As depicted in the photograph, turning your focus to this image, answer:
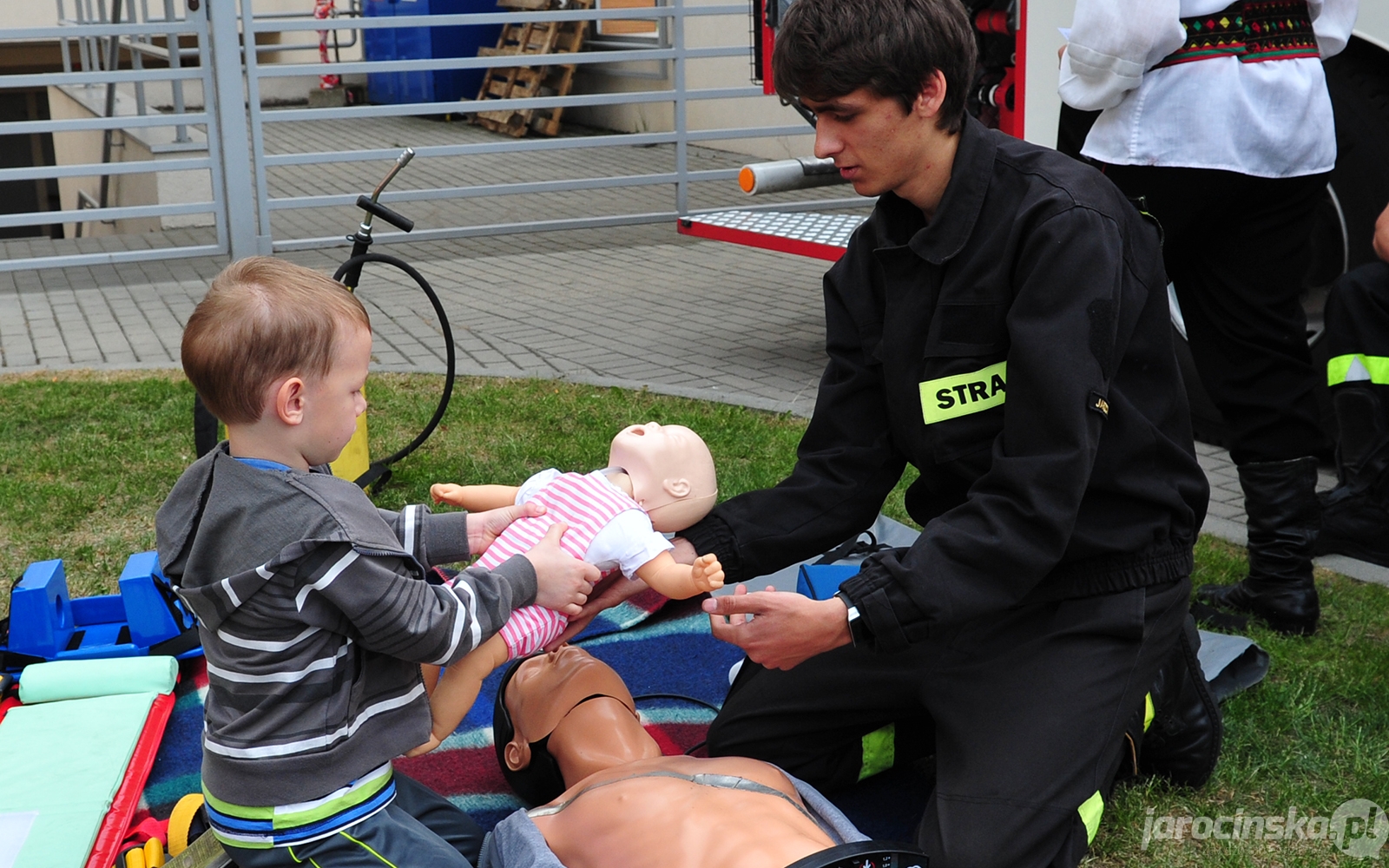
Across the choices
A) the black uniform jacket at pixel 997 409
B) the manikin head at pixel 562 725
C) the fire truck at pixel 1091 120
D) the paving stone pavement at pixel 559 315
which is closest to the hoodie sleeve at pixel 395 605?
the manikin head at pixel 562 725

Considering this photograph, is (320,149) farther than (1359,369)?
Yes

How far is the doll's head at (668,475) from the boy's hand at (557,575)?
28 centimetres

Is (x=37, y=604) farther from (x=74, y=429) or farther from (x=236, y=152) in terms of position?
(x=236, y=152)

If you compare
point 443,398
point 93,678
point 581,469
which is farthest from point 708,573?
point 443,398

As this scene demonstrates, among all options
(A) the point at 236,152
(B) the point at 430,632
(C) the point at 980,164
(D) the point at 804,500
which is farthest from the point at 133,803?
(A) the point at 236,152

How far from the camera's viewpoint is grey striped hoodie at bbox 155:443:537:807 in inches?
81.9

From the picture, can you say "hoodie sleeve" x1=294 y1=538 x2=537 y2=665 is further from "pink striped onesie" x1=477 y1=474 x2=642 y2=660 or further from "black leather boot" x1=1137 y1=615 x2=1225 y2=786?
"black leather boot" x1=1137 y1=615 x2=1225 y2=786

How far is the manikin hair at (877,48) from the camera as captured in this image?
227 cm

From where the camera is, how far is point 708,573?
7.91 feet

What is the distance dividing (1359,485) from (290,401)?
2.94 meters

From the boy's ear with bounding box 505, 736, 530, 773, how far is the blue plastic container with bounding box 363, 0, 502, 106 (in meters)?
12.8

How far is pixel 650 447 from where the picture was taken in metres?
2.73

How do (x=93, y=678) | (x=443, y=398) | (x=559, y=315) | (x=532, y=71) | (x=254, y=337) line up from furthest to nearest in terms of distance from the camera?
1. (x=532, y=71)
2. (x=559, y=315)
3. (x=443, y=398)
4. (x=93, y=678)
5. (x=254, y=337)

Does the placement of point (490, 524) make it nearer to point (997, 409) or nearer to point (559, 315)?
point (997, 409)
